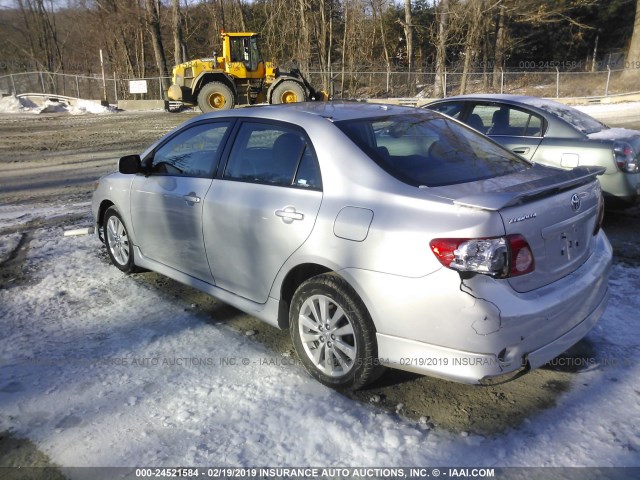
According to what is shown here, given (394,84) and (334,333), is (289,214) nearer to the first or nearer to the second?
(334,333)

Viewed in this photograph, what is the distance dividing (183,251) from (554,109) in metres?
4.82

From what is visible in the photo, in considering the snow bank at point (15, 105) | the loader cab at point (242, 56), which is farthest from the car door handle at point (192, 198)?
the snow bank at point (15, 105)

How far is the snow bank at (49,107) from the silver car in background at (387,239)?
2905 cm

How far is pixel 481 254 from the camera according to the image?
2602 millimetres

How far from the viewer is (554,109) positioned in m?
6.61

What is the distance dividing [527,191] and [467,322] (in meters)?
0.77

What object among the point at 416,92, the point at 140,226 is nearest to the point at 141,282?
the point at 140,226

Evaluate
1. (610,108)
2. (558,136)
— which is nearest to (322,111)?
(558,136)

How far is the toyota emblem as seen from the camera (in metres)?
3.02

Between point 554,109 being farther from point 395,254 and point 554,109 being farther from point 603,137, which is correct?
point 395,254

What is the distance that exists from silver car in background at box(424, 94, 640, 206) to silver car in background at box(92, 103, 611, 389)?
8.99ft

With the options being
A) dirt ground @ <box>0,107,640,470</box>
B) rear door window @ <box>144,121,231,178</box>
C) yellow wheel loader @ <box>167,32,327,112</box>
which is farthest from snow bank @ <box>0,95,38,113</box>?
rear door window @ <box>144,121,231,178</box>

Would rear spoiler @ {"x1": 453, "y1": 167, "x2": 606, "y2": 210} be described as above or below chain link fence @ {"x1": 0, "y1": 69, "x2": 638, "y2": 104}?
below

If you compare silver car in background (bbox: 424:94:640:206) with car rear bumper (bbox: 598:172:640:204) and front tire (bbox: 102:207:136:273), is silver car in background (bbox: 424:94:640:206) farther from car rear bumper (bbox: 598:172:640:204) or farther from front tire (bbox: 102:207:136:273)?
front tire (bbox: 102:207:136:273)
